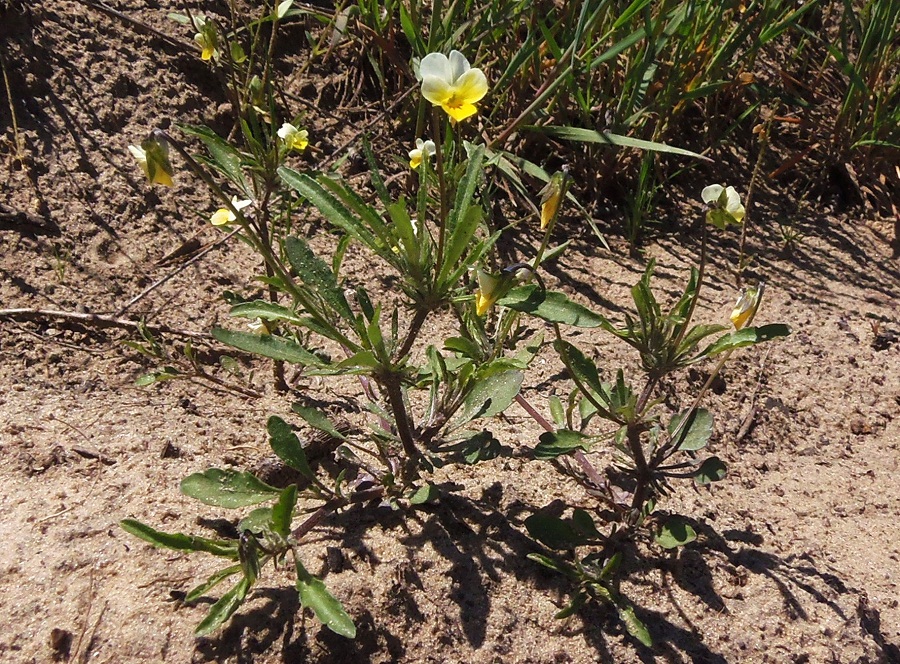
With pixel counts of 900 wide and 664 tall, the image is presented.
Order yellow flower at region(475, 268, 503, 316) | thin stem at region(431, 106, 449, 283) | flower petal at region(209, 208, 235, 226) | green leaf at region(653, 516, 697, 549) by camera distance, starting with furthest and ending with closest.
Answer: flower petal at region(209, 208, 235, 226) → green leaf at region(653, 516, 697, 549) → yellow flower at region(475, 268, 503, 316) → thin stem at region(431, 106, 449, 283)

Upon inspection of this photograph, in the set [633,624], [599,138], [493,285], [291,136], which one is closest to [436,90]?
[493,285]

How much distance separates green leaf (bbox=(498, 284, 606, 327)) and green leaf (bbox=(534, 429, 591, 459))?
0.24m

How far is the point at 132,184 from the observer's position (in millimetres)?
2396

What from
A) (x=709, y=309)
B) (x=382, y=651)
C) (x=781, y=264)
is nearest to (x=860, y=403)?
(x=709, y=309)

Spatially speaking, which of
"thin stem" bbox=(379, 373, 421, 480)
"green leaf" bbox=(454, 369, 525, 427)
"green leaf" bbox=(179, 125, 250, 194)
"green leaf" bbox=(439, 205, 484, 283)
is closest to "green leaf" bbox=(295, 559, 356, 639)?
"thin stem" bbox=(379, 373, 421, 480)

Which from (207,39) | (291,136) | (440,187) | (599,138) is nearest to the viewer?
(440,187)

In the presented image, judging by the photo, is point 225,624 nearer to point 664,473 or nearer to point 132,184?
point 664,473

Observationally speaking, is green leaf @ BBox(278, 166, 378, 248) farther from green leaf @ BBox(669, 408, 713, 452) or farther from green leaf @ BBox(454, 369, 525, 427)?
green leaf @ BBox(669, 408, 713, 452)

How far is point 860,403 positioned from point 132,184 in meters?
2.28

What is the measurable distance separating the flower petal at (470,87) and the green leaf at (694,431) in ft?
2.46

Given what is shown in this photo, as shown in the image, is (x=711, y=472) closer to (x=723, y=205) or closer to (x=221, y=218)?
(x=723, y=205)

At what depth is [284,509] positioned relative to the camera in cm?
128

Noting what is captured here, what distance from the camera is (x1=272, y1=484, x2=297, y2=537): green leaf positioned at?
4.19ft

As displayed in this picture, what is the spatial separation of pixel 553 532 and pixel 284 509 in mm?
576
